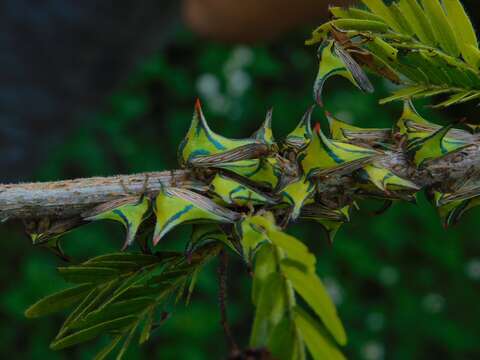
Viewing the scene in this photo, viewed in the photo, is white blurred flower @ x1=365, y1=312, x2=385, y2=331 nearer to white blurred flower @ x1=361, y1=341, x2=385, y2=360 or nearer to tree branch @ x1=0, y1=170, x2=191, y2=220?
white blurred flower @ x1=361, y1=341, x2=385, y2=360

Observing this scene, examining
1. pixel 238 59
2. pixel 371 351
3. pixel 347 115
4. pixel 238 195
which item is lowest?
pixel 371 351

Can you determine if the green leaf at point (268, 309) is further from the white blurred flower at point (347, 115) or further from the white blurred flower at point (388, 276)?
the white blurred flower at point (388, 276)

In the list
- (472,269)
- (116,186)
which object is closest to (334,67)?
(116,186)

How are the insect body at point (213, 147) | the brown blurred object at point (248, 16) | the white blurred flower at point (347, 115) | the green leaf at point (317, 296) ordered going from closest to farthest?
the green leaf at point (317, 296)
the insect body at point (213, 147)
the brown blurred object at point (248, 16)
the white blurred flower at point (347, 115)

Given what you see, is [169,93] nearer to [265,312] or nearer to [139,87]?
[139,87]

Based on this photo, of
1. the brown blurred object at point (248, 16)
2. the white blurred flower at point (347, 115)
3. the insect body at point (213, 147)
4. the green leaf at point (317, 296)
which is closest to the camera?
the green leaf at point (317, 296)

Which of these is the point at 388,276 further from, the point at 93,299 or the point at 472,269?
the point at 93,299

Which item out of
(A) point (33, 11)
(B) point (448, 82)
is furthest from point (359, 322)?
(B) point (448, 82)

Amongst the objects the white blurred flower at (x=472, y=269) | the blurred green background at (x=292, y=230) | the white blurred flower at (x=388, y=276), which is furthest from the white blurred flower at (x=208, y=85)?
the white blurred flower at (x=472, y=269)
